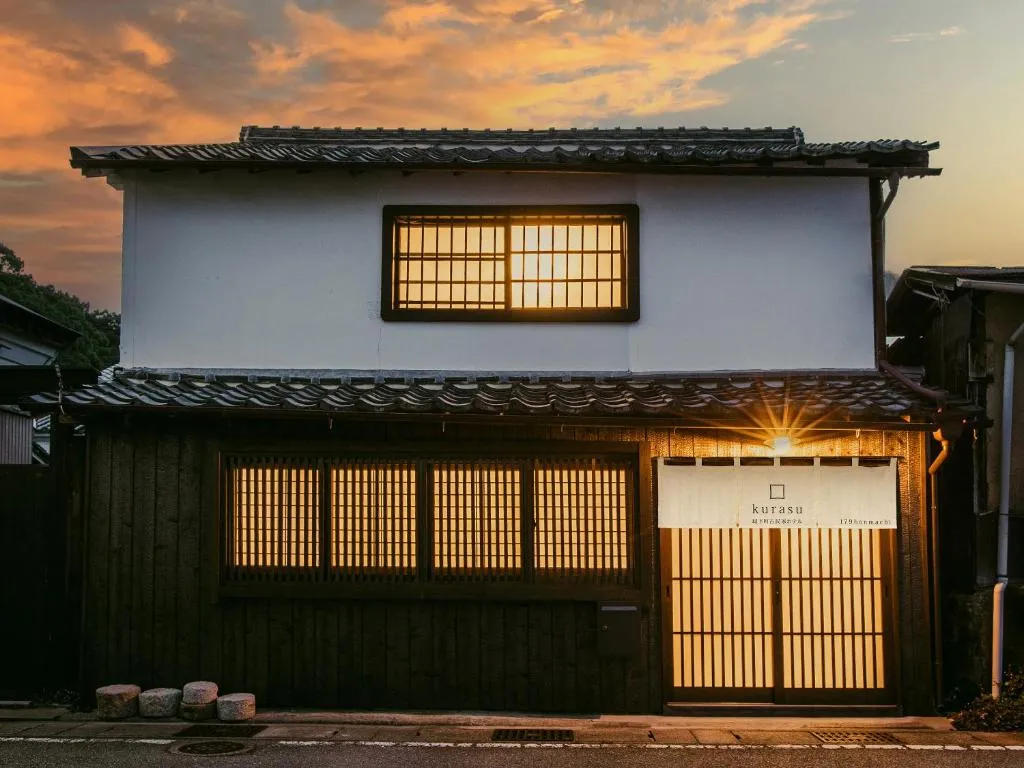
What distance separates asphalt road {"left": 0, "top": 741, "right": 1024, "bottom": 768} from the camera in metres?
9.06

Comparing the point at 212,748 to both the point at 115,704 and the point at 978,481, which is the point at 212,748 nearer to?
the point at 115,704

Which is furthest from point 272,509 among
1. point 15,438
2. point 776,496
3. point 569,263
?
point 15,438

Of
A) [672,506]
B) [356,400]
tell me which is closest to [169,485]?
[356,400]

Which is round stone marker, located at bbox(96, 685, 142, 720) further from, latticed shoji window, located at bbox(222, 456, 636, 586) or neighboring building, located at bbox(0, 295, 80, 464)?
neighboring building, located at bbox(0, 295, 80, 464)

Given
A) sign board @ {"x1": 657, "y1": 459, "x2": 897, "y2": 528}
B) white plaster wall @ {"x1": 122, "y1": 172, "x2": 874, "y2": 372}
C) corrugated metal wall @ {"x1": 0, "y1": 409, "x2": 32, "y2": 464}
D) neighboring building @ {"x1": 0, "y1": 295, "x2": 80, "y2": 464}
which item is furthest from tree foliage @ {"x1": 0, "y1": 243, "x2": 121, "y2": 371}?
sign board @ {"x1": 657, "y1": 459, "x2": 897, "y2": 528}

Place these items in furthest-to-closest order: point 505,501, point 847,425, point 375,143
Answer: point 375,143 → point 505,501 → point 847,425

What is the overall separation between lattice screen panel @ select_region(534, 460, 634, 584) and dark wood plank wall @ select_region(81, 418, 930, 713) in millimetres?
297

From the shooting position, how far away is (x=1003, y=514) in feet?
37.8

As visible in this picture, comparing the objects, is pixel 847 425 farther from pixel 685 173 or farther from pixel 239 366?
pixel 239 366

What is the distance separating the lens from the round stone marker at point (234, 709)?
10.7 meters

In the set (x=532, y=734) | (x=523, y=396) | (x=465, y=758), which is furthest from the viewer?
(x=523, y=396)

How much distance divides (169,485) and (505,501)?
4296 millimetres

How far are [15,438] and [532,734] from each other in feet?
52.7

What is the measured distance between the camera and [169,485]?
37.6 ft
